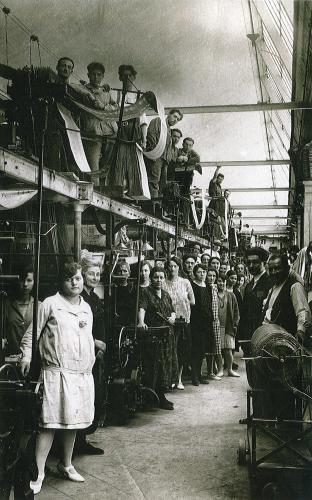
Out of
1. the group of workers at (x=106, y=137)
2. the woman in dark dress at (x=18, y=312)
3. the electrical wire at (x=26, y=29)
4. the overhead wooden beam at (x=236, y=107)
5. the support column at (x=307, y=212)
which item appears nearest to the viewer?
the woman in dark dress at (x=18, y=312)

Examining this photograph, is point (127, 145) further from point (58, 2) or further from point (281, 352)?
point (281, 352)

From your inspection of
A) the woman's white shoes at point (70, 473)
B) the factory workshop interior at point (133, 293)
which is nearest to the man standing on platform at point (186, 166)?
the factory workshop interior at point (133, 293)

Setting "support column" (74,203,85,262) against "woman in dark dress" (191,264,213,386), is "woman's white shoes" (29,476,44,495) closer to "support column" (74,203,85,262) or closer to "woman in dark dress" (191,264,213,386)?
"support column" (74,203,85,262)

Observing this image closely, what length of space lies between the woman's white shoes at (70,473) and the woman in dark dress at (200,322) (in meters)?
3.73

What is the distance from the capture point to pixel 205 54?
19.7 ft

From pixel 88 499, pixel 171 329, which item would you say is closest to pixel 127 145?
pixel 171 329

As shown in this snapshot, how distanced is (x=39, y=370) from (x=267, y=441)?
1.88 m

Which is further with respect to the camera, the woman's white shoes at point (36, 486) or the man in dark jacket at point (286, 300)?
the man in dark jacket at point (286, 300)

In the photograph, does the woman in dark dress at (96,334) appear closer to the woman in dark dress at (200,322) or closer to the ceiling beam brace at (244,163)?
the woman in dark dress at (200,322)

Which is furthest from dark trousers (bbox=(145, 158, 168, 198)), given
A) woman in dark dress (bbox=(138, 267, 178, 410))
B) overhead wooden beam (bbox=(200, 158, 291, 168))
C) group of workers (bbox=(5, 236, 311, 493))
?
overhead wooden beam (bbox=(200, 158, 291, 168))

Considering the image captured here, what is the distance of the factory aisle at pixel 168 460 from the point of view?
11.6ft

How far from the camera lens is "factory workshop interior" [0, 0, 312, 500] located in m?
3.48

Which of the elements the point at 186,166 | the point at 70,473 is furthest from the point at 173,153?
the point at 70,473

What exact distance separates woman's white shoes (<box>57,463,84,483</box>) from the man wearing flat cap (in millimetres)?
2862
